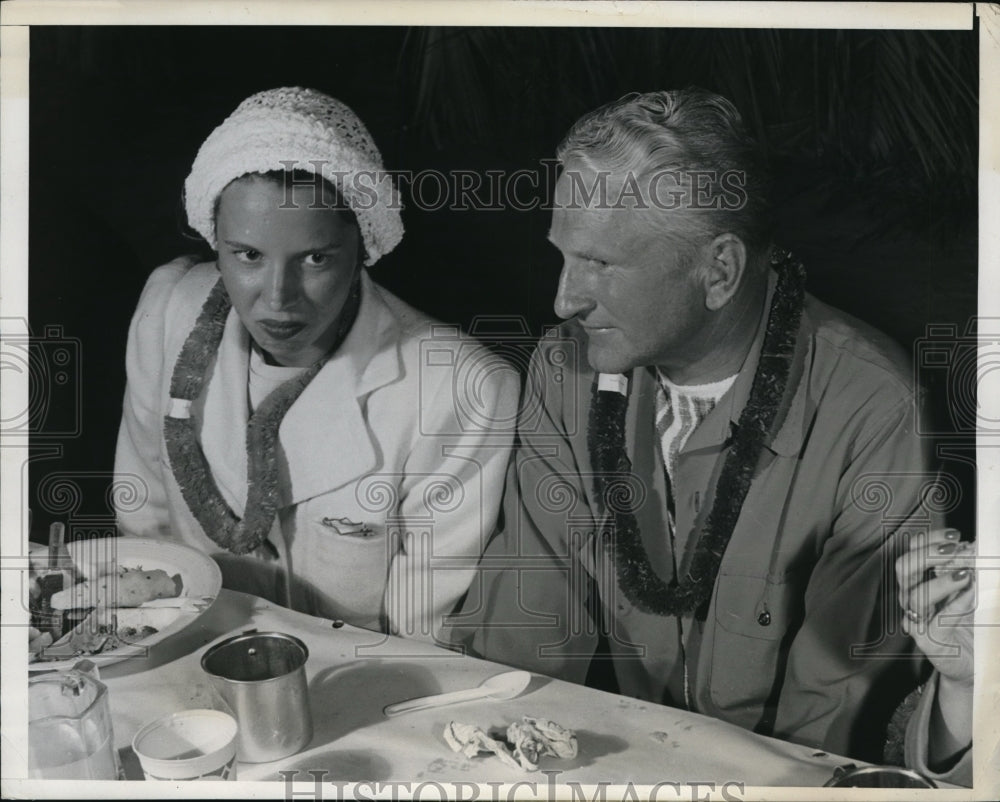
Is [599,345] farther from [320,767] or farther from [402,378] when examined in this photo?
[320,767]

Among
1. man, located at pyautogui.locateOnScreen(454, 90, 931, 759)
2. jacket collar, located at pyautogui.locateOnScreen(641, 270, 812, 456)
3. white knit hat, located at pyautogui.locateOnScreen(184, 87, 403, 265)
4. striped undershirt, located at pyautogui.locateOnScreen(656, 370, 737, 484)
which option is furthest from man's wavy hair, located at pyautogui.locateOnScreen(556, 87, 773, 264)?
white knit hat, located at pyautogui.locateOnScreen(184, 87, 403, 265)

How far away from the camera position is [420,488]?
1.96 metres

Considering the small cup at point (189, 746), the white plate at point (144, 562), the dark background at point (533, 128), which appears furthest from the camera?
the white plate at point (144, 562)

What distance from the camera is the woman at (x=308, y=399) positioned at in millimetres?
1899

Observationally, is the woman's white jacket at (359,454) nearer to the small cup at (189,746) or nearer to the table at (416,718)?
the table at (416,718)

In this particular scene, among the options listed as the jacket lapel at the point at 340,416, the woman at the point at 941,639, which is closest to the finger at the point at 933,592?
the woman at the point at 941,639

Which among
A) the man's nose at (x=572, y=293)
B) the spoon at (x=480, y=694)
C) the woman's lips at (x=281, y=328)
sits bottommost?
the spoon at (x=480, y=694)

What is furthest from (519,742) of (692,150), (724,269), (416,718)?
(692,150)

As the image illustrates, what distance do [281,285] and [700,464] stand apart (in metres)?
0.80

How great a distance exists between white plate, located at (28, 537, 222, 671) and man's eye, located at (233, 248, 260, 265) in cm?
54

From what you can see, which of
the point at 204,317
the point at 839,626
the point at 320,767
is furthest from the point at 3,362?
the point at 839,626

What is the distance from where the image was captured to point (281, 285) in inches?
75.5

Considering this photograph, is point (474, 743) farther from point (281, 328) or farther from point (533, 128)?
point (533, 128)

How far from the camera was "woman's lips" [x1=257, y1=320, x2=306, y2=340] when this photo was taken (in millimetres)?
1943
